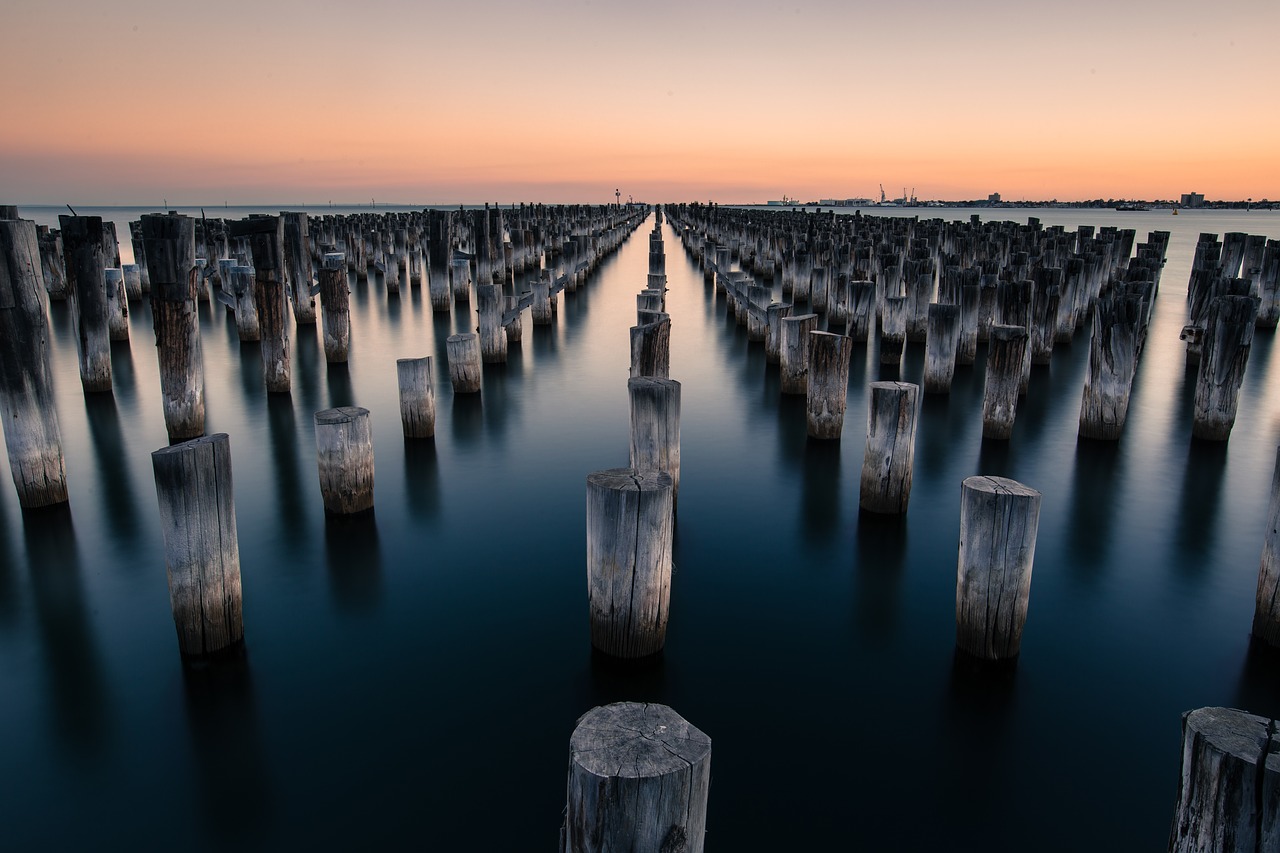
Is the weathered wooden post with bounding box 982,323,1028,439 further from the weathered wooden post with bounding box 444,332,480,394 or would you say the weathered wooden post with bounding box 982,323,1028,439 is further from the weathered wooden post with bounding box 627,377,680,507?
the weathered wooden post with bounding box 444,332,480,394

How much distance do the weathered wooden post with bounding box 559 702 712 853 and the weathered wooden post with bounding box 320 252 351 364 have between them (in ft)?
30.4

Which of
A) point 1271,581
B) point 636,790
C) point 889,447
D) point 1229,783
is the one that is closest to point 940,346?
point 889,447

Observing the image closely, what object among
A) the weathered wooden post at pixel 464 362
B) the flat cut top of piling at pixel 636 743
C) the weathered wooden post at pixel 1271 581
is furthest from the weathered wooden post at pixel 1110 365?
the weathered wooden post at pixel 464 362

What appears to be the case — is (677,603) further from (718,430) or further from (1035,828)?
(718,430)

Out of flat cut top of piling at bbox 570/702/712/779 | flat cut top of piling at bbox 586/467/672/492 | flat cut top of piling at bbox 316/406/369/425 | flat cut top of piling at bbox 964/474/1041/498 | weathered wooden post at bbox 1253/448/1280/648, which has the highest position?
flat cut top of piling at bbox 586/467/672/492

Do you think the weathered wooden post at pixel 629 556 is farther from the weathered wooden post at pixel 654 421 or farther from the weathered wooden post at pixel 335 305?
the weathered wooden post at pixel 335 305

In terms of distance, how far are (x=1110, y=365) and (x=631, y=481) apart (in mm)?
5559

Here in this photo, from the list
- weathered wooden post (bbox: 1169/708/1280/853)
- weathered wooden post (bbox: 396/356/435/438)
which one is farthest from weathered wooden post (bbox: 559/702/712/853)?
weathered wooden post (bbox: 396/356/435/438)

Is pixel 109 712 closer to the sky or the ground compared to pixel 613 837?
closer to the ground

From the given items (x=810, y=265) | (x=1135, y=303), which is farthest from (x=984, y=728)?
(x=810, y=265)

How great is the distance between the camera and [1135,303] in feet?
22.1

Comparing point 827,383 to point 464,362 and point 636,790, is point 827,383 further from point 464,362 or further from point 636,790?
point 636,790

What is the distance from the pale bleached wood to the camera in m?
8.52

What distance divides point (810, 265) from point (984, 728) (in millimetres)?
16120
